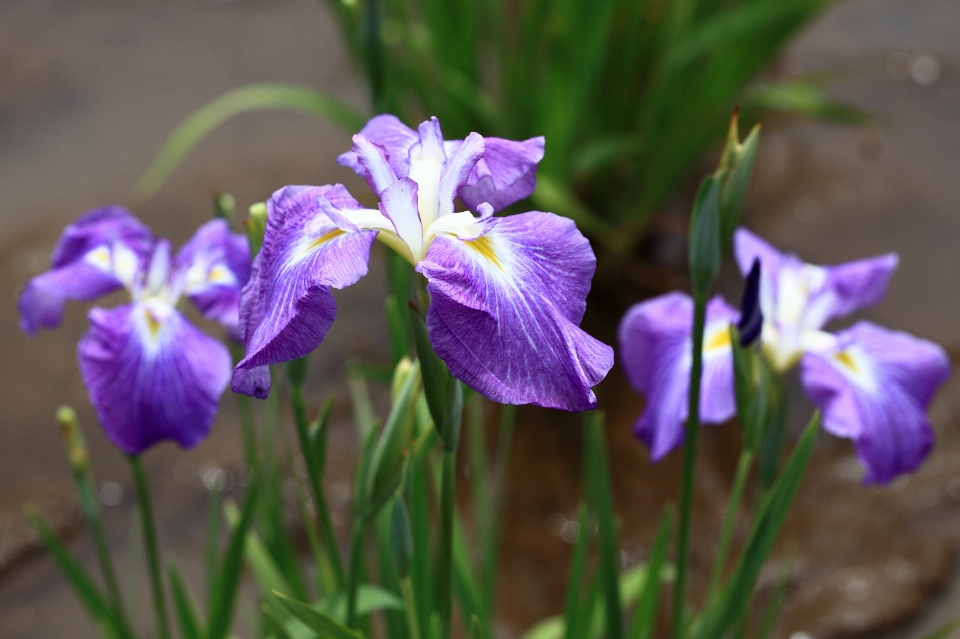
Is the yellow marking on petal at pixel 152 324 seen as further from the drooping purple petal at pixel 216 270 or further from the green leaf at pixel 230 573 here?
the green leaf at pixel 230 573

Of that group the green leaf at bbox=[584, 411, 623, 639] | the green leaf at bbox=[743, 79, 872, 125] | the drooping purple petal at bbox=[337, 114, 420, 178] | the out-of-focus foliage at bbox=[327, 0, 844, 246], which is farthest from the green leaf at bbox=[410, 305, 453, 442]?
the green leaf at bbox=[743, 79, 872, 125]

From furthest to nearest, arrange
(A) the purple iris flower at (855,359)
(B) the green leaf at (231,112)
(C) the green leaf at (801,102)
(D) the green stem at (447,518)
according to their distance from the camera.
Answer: (C) the green leaf at (801,102), (B) the green leaf at (231,112), (A) the purple iris flower at (855,359), (D) the green stem at (447,518)

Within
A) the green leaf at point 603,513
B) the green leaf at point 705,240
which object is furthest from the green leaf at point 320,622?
the green leaf at point 705,240

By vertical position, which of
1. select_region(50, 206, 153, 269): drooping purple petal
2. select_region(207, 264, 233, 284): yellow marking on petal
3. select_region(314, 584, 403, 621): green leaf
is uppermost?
select_region(50, 206, 153, 269): drooping purple petal

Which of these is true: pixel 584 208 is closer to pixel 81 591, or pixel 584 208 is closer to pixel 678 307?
pixel 678 307

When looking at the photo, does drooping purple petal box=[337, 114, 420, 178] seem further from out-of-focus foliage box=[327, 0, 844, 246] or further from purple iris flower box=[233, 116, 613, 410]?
out-of-focus foliage box=[327, 0, 844, 246]

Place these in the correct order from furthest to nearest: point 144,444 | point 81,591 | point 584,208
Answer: point 584,208
point 81,591
point 144,444

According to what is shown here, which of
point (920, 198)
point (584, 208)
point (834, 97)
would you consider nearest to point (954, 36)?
point (834, 97)
